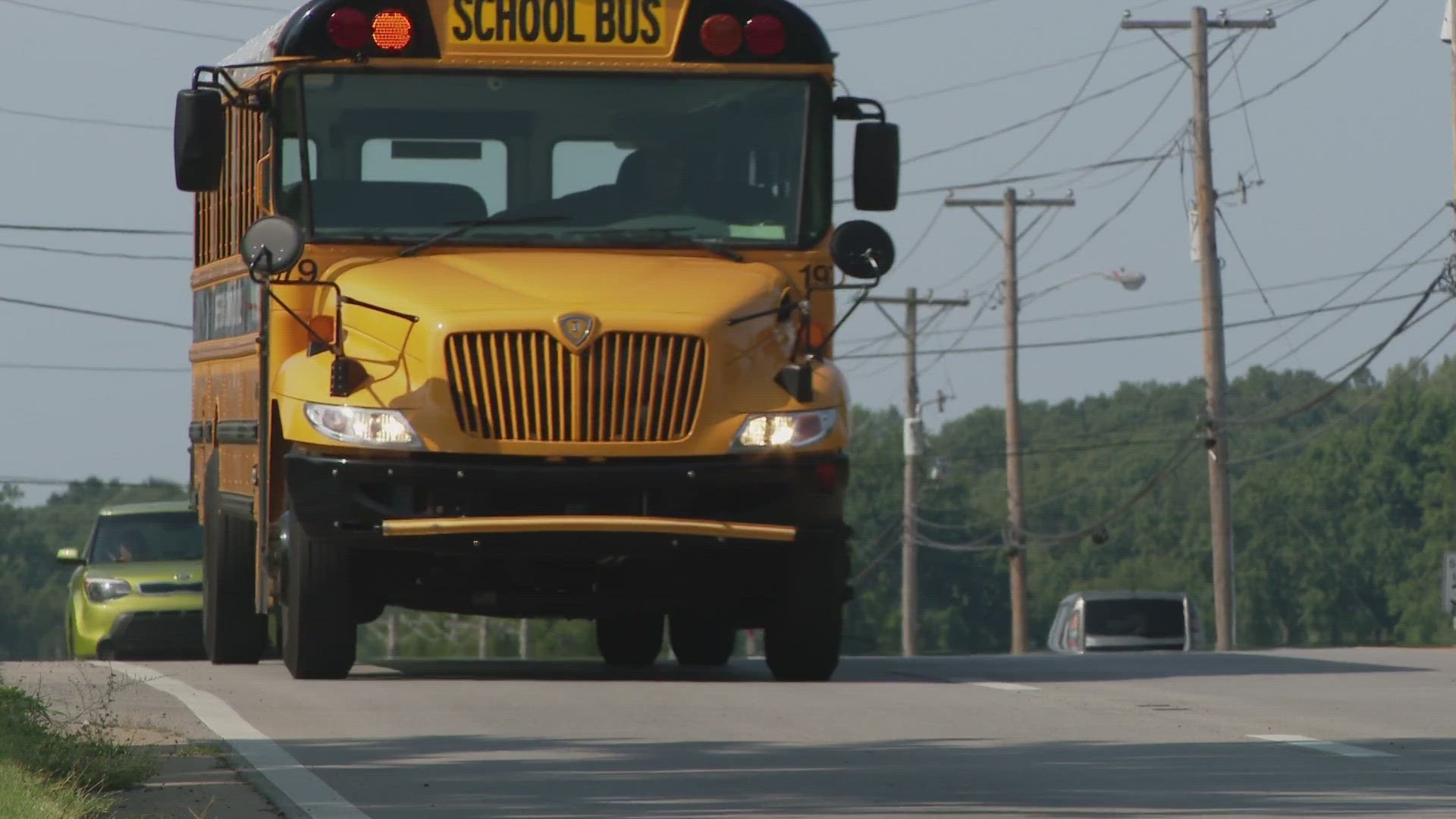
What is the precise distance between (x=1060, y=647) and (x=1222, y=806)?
28.4 m

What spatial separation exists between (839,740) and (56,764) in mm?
3223

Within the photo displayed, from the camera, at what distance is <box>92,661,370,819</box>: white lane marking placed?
27.6ft

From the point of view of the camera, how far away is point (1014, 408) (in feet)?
158

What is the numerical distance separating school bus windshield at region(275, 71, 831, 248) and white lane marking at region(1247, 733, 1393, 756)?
12.1 ft

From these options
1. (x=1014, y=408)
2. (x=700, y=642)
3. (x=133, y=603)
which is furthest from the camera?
(x=1014, y=408)

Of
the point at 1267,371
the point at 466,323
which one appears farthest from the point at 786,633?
the point at 1267,371

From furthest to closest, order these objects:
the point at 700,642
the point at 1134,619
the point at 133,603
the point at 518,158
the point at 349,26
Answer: the point at 1134,619 < the point at 133,603 < the point at 700,642 < the point at 518,158 < the point at 349,26

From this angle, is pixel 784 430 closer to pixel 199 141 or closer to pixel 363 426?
pixel 363 426

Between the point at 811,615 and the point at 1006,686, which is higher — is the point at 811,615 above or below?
above

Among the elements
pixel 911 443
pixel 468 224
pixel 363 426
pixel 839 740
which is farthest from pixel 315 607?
pixel 911 443

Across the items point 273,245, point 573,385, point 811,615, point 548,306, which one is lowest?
point 811,615

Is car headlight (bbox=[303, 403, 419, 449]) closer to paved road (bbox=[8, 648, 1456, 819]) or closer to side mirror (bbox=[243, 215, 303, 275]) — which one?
side mirror (bbox=[243, 215, 303, 275])

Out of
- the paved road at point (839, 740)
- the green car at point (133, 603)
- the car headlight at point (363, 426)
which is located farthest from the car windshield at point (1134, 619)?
the car headlight at point (363, 426)

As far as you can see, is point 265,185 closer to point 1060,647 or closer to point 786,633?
point 786,633
